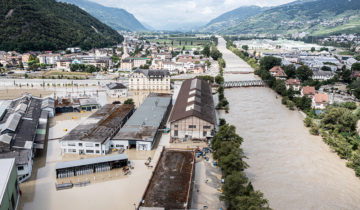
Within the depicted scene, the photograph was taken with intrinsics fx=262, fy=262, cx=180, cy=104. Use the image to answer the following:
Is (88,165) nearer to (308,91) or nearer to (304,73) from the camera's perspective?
(308,91)

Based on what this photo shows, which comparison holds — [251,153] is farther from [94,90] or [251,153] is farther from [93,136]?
[94,90]

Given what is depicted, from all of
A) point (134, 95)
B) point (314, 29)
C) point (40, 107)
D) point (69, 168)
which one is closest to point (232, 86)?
point (134, 95)

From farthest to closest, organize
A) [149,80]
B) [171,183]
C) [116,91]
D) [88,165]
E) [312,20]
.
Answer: [312,20] < [149,80] < [116,91] < [88,165] < [171,183]

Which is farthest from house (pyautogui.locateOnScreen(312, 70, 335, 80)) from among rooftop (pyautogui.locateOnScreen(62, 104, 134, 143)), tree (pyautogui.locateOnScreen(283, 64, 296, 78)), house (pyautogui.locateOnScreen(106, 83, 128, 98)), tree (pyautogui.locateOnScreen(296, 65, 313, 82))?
rooftop (pyautogui.locateOnScreen(62, 104, 134, 143))

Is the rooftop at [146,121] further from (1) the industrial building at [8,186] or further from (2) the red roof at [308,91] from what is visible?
(2) the red roof at [308,91]

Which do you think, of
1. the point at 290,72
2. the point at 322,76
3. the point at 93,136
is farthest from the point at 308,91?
the point at 93,136
